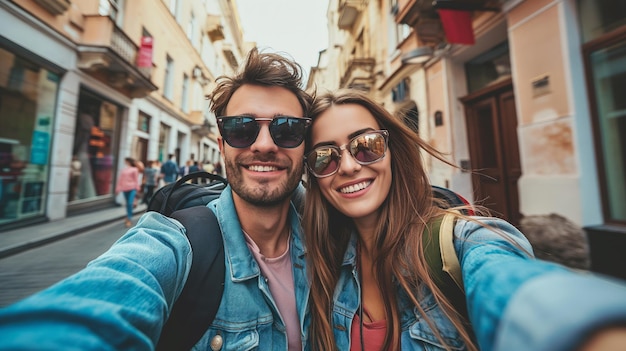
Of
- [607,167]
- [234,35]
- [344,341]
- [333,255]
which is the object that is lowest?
[344,341]

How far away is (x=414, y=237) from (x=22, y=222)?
840cm

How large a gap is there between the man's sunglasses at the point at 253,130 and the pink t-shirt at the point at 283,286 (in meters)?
0.55

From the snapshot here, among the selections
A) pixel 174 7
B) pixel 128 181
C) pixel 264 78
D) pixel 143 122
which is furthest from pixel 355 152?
pixel 174 7

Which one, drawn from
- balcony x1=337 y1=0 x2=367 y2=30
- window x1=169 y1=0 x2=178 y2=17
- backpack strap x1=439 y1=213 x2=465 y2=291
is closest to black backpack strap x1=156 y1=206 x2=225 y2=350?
backpack strap x1=439 y1=213 x2=465 y2=291

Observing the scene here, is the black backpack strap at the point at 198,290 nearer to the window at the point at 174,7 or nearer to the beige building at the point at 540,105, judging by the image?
the beige building at the point at 540,105

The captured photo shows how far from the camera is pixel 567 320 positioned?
12.8 inches

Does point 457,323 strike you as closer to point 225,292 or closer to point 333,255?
point 333,255

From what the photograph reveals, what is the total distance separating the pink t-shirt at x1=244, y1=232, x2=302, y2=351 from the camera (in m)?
1.25

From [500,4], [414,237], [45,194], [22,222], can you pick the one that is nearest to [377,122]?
[414,237]

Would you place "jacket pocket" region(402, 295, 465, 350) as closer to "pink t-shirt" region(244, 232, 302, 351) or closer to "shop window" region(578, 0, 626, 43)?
"pink t-shirt" region(244, 232, 302, 351)

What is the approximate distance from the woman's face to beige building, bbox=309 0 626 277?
0.46 metres

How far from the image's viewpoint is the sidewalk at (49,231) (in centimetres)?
446

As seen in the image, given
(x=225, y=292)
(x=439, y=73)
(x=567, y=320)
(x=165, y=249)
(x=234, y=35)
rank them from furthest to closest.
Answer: (x=234, y=35), (x=439, y=73), (x=225, y=292), (x=165, y=249), (x=567, y=320)

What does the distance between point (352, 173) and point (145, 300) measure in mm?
1044
